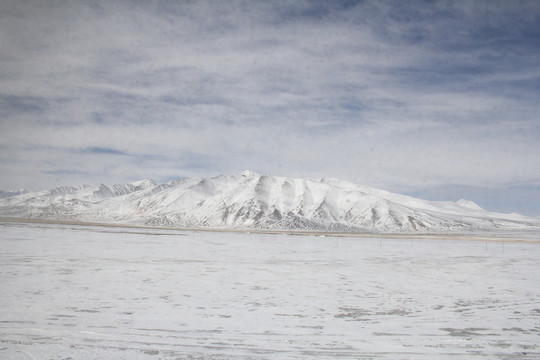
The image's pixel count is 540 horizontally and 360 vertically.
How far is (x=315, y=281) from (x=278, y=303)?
5.62 meters

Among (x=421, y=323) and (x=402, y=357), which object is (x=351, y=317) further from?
(x=402, y=357)

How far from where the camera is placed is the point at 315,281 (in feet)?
62.2

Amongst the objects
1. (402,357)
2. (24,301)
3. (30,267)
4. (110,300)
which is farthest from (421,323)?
(30,267)

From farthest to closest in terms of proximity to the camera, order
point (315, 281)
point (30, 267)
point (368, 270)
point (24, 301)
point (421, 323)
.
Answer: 1. point (368, 270)
2. point (30, 267)
3. point (315, 281)
4. point (24, 301)
5. point (421, 323)

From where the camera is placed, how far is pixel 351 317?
11.8m

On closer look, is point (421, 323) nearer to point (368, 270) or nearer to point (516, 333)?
point (516, 333)

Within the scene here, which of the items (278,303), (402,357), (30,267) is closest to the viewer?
(402,357)

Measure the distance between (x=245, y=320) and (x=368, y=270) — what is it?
1441 centimetres

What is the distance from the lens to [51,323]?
33.7ft

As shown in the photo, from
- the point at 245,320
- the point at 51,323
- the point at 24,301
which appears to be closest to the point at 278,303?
the point at 245,320

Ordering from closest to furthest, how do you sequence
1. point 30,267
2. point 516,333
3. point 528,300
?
1. point 516,333
2. point 528,300
3. point 30,267

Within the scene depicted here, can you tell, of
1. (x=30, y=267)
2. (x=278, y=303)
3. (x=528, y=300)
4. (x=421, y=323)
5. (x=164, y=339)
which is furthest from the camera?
(x=30, y=267)

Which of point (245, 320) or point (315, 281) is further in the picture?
point (315, 281)

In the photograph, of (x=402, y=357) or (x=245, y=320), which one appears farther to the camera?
(x=245, y=320)
